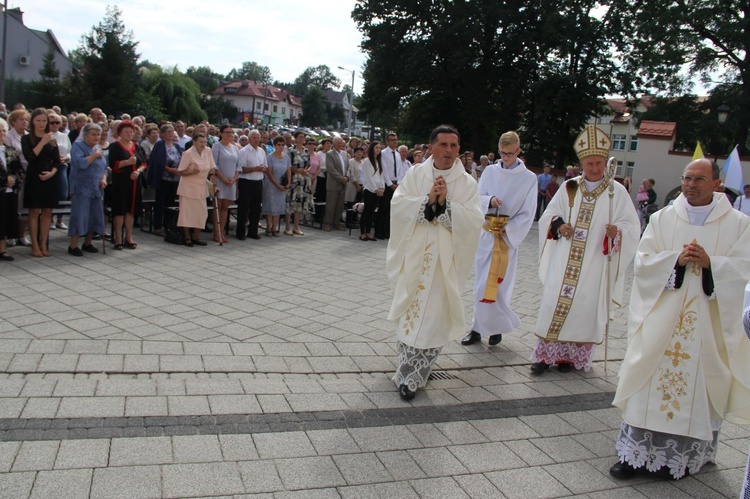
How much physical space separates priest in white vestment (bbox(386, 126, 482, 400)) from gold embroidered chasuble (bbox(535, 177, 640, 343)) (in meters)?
1.16

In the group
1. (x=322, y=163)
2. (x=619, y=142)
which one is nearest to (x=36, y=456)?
(x=322, y=163)

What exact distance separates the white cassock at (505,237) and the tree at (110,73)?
1385 inches

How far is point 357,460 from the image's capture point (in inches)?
149

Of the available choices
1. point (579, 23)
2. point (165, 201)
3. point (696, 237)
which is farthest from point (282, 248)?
point (579, 23)

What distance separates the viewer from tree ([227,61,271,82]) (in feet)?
484

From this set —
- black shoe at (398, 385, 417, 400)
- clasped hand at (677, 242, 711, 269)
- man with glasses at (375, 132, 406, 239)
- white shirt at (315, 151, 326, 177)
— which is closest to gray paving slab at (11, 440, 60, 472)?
black shoe at (398, 385, 417, 400)

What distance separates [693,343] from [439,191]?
6.69 ft

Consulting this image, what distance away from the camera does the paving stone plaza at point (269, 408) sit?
3.51 metres

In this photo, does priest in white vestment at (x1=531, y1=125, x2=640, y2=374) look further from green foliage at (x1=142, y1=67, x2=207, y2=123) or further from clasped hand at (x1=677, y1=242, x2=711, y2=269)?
green foliage at (x1=142, y1=67, x2=207, y2=123)

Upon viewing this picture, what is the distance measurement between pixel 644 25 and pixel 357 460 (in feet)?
102

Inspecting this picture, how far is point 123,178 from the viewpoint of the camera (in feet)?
30.3

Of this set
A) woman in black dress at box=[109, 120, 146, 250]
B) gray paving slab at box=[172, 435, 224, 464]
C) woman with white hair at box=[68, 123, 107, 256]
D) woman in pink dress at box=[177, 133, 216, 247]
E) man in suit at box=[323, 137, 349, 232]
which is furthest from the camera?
man in suit at box=[323, 137, 349, 232]

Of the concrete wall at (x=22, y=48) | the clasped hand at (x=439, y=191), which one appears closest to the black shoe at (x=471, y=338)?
the clasped hand at (x=439, y=191)

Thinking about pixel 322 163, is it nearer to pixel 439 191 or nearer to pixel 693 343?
pixel 439 191
